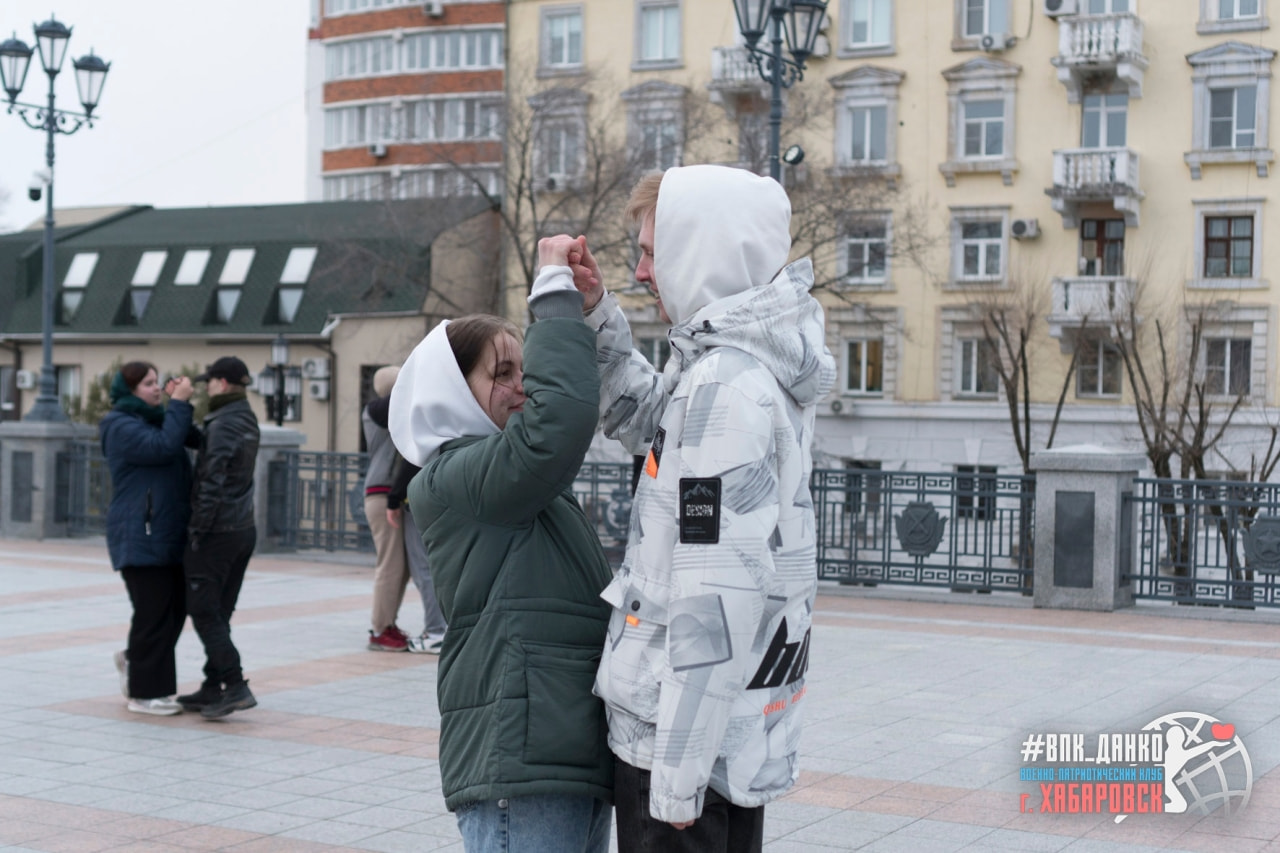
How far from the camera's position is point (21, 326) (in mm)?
46812

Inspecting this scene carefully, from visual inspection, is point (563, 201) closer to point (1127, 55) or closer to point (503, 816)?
point (1127, 55)

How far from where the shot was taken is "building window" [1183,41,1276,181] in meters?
34.8

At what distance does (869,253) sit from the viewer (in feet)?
120

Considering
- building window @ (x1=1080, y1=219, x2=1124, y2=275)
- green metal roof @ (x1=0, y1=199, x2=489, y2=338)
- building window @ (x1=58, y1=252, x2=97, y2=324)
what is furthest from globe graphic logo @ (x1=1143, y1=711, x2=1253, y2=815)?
building window @ (x1=58, y1=252, x2=97, y2=324)

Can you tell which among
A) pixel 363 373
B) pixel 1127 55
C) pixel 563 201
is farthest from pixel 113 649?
pixel 363 373

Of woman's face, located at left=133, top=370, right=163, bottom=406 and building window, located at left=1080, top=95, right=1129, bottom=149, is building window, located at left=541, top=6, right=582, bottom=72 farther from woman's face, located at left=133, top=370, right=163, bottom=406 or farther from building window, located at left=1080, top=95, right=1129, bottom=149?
woman's face, located at left=133, top=370, right=163, bottom=406

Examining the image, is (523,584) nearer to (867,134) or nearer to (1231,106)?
(1231,106)

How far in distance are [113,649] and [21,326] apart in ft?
131

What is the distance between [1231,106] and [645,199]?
3571cm

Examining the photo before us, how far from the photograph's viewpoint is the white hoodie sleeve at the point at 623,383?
3.24m

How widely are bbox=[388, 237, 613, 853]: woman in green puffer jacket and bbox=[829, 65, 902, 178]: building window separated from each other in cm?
3588

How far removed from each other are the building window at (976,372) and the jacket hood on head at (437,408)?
3477cm

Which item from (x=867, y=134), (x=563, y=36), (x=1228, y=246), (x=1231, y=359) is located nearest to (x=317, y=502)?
(x=1231, y=359)

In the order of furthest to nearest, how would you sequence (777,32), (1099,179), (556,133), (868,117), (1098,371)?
(868,117), (1098,371), (1099,179), (556,133), (777,32)
